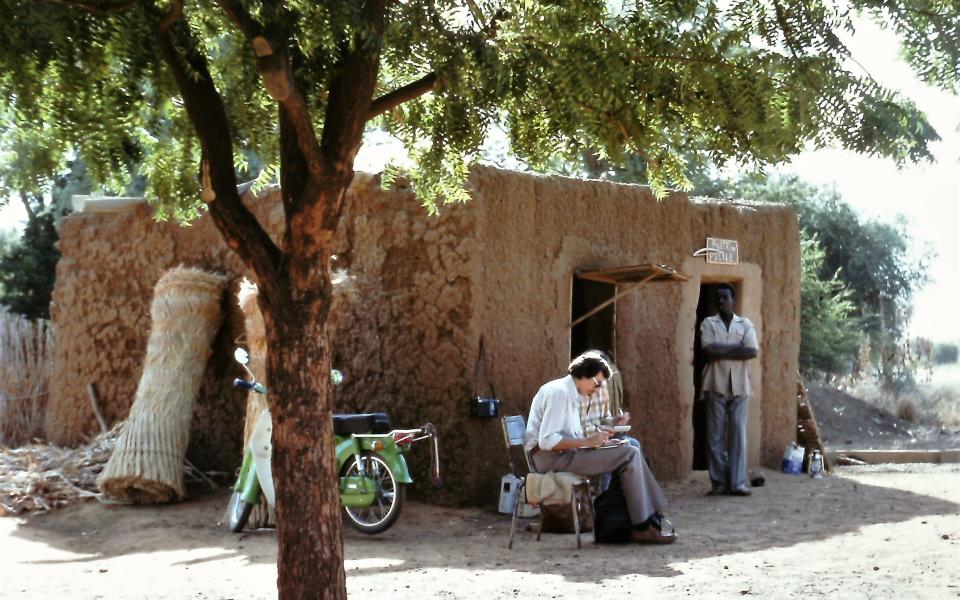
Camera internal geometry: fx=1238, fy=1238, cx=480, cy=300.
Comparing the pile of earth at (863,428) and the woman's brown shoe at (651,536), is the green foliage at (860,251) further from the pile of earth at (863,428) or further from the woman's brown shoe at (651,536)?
the woman's brown shoe at (651,536)

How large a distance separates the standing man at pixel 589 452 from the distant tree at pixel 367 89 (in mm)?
2188

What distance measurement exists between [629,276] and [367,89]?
5.71 metres

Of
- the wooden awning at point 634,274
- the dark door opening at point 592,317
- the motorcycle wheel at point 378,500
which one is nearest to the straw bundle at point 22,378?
the motorcycle wheel at point 378,500

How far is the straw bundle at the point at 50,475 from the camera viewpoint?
1047 cm

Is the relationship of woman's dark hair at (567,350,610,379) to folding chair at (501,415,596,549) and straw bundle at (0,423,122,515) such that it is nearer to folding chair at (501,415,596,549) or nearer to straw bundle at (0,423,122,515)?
folding chair at (501,415,596,549)

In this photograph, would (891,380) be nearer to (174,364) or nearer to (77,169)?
(77,169)

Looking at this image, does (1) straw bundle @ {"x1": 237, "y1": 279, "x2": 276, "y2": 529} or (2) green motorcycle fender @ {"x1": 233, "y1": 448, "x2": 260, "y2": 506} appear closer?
(2) green motorcycle fender @ {"x1": 233, "y1": 448, "x2": 260, "y2": 506}

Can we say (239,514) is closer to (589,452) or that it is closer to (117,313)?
(589,452)

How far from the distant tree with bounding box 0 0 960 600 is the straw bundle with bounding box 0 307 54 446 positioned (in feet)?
24.3

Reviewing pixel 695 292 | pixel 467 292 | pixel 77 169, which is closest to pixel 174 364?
pixel 467 292

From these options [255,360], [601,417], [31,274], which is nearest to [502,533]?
[601,417]

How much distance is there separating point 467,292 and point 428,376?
759 mm

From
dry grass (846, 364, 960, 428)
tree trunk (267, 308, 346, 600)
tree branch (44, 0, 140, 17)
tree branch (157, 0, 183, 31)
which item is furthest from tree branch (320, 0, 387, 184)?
dry grass (846, 364, 960, 428)

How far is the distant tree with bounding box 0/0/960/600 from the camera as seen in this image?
5.48 metres
